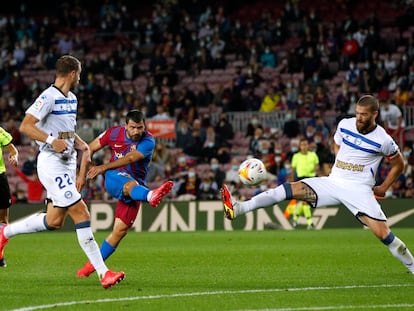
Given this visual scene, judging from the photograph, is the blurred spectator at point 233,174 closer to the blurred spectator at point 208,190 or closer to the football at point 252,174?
the blurred spectator at point 208,190

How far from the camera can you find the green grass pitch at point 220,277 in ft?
29.6

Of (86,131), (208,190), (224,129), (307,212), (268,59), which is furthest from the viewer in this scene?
(268,59)

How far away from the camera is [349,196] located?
10.9m

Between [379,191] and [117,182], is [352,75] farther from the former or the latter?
[117,182]

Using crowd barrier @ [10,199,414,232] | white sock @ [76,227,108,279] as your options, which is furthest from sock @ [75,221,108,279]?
crowd barrier @ [10,199,414,232]

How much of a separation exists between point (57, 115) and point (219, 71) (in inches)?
871

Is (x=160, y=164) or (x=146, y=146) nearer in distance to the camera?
(x=146, y=146)

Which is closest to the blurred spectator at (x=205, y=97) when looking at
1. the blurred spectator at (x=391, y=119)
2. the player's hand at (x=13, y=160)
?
the blurred spectator at (x=391, y=119)

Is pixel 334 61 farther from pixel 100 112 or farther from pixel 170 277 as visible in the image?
pixel 170 277

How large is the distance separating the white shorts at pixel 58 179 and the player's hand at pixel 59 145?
450 mm

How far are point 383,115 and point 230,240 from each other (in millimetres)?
7554

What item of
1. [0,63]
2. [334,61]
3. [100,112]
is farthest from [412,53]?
[0,63]

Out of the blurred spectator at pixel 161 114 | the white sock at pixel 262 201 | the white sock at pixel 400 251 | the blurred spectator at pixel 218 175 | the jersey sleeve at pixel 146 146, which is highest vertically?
the jersey sleeve at pixel 146 146

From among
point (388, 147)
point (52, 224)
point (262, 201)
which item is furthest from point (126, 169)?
point (388, 147)
